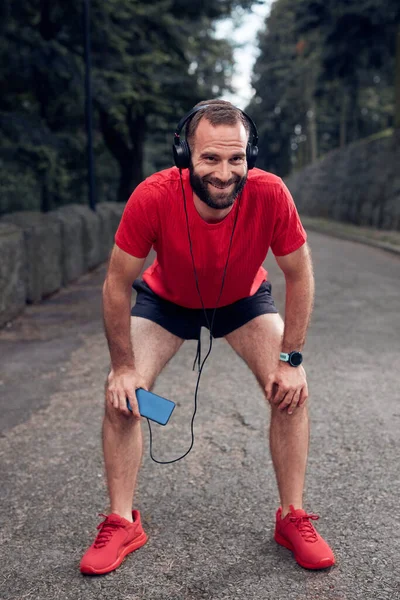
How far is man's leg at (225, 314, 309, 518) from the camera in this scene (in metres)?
3.06

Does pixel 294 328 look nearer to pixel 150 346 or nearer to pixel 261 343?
pixel 261 343

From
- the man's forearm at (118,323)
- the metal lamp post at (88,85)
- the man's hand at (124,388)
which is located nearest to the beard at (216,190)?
the man's forearm at (118,323)

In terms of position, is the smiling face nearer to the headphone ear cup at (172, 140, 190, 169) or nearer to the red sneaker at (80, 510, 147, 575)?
the headphone ear cup at (172, 140, 190, 169)

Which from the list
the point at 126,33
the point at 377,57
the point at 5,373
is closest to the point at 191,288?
the point at 5,373

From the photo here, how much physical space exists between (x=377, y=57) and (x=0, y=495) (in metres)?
19.5

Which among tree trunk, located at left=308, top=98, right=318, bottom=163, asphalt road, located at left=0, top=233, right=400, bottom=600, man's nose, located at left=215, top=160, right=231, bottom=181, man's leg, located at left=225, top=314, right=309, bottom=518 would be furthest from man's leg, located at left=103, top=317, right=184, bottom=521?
tree trunk, located at left=308, top=98, right=318, bottom=163

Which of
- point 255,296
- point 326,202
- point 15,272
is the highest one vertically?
point 255,296

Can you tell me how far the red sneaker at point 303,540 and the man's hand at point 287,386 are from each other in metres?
0.45

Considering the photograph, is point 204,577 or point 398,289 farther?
point 398,289

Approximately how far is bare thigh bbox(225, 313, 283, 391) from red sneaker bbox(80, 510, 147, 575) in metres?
0.80

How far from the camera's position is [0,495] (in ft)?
11.9

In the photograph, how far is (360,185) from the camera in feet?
77.3

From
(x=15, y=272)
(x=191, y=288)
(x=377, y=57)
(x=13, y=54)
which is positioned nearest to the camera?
(x=191, y=288)

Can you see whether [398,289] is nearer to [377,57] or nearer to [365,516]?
[365,516]
